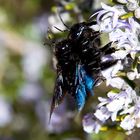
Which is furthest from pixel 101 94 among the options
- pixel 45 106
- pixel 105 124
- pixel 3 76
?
pixel 3 76

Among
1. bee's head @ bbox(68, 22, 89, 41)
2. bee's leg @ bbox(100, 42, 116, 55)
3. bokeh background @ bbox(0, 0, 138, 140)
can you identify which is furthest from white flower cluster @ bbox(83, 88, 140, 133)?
bokeh background @ bbox(0, 0, 138, 140)

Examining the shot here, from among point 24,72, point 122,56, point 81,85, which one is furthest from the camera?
point 24,72

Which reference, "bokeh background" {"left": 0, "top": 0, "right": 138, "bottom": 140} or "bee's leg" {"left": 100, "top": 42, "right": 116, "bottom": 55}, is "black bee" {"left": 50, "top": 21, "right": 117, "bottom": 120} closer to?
"bee's leg" {"left": 100, "top": 42, "right": 116, "bottom": 55}

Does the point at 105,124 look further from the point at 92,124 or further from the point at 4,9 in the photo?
the point at 4,9

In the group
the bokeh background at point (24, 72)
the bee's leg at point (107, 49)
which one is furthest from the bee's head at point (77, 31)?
the bokeh background at point (24, 72)

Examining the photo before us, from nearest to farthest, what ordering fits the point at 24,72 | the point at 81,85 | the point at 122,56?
the point at 122,56
the point at 81,85
the point at 24,72

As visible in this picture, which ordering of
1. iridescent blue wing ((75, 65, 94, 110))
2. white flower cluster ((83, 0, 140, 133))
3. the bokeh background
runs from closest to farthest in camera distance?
1. white flower cluster ((83, 0, 140, 133))
2. iridescent blue wing ((75, 65, 94, 110))
3. the bokeh background

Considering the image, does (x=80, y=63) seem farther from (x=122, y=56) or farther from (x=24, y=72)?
(x=24, y=72)

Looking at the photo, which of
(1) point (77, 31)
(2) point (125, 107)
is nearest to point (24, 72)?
(1) point (77, 31)
